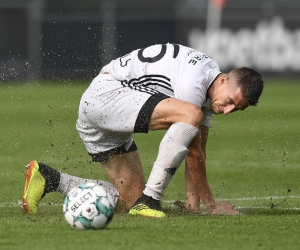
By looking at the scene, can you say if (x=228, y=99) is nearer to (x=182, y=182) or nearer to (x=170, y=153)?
(x=170, y=153)

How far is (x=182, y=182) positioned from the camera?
9.31m

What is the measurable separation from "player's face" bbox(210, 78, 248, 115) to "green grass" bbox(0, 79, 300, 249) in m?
0.84

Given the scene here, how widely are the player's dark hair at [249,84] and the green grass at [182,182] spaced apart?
92 centimetres

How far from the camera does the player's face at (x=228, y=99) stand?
6.48m

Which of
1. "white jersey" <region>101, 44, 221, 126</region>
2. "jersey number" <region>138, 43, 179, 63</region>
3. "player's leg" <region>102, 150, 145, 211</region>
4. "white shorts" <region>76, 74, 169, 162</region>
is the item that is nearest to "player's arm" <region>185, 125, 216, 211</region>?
"white jersey" <region>101, 44, 221, 126</region>

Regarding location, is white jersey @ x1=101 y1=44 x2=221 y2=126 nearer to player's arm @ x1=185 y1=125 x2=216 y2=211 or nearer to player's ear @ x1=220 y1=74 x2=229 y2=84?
player's ear @ x1=220 y1=74 x2=229 y2=84

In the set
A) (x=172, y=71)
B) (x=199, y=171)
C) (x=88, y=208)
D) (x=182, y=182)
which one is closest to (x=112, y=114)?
(x=172, y=71)

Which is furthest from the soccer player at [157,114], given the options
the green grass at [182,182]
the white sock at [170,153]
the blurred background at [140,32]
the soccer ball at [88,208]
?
the blurred background at [140,32]

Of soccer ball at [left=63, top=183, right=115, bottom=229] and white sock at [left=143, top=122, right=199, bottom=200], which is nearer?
soccer ball at [left=63, top=183, right=115, bottom=229]

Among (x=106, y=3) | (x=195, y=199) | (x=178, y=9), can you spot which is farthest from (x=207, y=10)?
(x=195, y=199)

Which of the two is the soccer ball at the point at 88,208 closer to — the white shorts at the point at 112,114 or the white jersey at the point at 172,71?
the white shorts at the point at 112,114

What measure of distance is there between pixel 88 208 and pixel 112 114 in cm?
123

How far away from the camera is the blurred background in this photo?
24719mm

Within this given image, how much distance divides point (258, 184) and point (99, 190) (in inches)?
136
